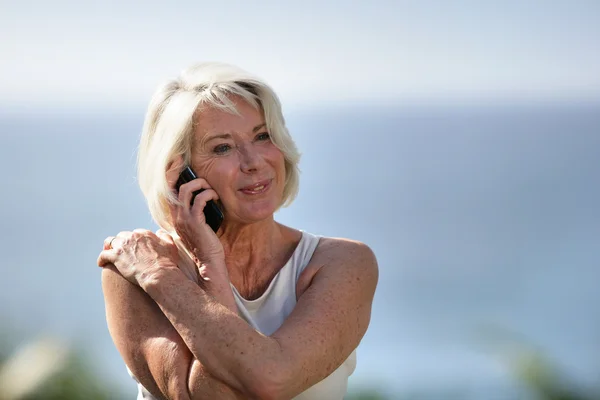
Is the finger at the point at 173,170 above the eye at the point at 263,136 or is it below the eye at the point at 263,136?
below

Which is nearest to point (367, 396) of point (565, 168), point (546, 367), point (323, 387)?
point (546, 367)

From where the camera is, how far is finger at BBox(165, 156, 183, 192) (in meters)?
2.99

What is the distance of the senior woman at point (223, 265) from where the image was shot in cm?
268

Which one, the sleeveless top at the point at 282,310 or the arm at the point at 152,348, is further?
the sleeveless top at the point at 282,310

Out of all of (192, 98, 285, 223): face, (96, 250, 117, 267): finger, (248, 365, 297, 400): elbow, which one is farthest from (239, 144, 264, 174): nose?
(248, 365, 297, 400): elbow

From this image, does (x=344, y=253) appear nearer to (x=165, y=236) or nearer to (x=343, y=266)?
(x=343, y=266)

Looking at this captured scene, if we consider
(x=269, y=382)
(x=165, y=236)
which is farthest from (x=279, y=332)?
(x=165, y=236)

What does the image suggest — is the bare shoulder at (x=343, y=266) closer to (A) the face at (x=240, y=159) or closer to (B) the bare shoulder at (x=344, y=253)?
(B) the bare shoulder at (x=344, y=253)

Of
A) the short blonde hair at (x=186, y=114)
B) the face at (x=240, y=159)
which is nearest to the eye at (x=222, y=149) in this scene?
the face at (x=240, y=159)

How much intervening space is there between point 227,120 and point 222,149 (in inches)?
4.3

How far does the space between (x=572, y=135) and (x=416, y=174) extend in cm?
145

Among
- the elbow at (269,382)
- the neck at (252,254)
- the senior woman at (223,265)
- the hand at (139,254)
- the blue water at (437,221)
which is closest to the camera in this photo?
the elbow at (269,382)

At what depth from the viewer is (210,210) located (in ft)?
9.63

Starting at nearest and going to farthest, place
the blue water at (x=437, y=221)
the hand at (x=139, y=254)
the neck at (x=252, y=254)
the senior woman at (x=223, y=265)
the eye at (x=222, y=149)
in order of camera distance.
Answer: the senior woman at (x=223, y=265), the hand at (x=139, y=254), the eye at (x=222, y=149), the neck at (x=252, y=254), the blue water at (x=437, y=221)
